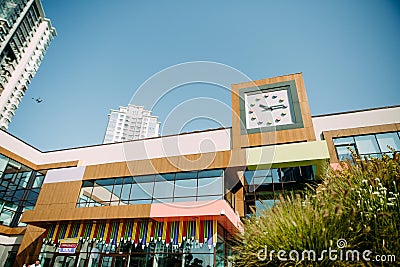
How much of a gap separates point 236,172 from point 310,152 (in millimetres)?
3893

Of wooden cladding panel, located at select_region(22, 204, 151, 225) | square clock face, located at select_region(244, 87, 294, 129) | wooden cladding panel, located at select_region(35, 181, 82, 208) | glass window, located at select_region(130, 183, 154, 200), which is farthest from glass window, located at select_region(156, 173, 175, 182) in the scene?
square clock face, located at select_region(244, 87, 294, 129)

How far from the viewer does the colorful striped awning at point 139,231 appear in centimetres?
1020

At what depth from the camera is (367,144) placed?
40.2ft

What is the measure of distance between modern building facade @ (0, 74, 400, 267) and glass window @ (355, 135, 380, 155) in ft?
0.16

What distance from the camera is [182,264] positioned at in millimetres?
10211

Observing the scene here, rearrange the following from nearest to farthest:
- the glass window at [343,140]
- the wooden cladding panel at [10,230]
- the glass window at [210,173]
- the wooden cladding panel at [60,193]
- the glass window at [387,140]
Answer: the glass window at [387,140] < the glass window at [210,173] < the glass window at [343,140] < the wooden cladding panel at [60,193] < the wooden cladding panel at [10,230]

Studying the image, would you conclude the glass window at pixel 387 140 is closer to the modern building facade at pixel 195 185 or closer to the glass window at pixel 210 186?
the modern building facade at pixel 195 185

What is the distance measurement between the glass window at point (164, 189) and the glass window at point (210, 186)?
1.58 meters

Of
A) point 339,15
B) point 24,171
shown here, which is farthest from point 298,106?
point 24,171

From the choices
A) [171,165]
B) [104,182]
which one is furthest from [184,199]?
[104,182]

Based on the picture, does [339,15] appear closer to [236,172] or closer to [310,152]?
[310,152]

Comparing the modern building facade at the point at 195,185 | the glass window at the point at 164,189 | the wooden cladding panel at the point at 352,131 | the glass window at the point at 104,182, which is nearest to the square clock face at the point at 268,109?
the modern building facade at the point at 195,185

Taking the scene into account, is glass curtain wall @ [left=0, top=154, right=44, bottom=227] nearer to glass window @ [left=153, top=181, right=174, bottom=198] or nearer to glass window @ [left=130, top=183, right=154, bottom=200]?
glass window @ [left=130, top=183, right=154, bottom=200]

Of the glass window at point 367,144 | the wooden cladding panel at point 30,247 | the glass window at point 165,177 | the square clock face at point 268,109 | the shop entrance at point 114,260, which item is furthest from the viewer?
the square clock face at point 268,109
